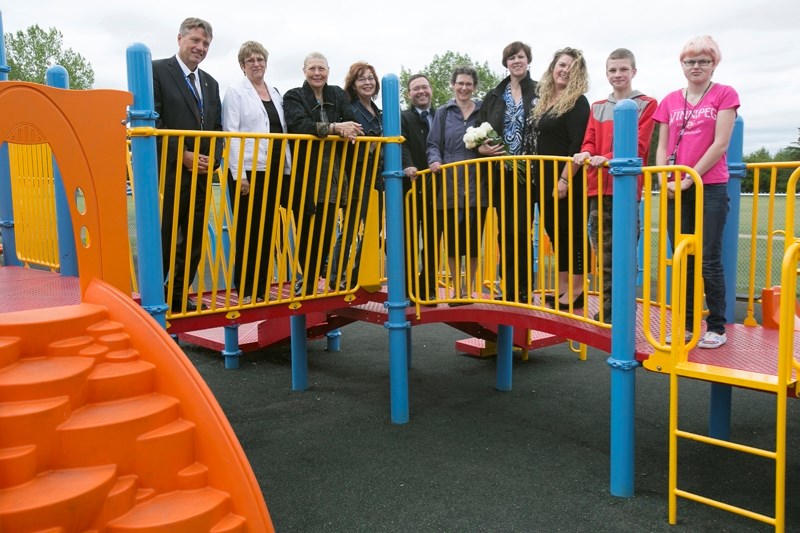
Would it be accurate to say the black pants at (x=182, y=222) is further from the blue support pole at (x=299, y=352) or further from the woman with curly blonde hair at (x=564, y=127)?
the woman with curly blonde hair at (x=564, y=127)

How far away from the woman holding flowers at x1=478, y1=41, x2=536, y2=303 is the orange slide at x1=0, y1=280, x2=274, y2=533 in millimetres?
2438

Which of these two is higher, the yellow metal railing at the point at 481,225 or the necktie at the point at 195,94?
the necktie at the point at 195,94

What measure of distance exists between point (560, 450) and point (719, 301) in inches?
54.8

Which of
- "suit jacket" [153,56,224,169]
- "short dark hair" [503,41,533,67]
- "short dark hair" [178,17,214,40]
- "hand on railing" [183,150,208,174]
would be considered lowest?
"hand on railing" [183,150,208,174]

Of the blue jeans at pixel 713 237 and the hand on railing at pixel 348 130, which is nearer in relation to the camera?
the blue jeans at pixel 713 237

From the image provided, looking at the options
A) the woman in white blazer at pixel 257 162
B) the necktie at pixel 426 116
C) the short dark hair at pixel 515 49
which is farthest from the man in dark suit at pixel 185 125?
the short dark hair at pixel 515 49

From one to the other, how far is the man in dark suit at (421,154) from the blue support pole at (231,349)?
2.41 m

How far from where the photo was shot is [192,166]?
13.3 feet

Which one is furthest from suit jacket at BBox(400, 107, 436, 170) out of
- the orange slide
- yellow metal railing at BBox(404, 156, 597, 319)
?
the orange slide

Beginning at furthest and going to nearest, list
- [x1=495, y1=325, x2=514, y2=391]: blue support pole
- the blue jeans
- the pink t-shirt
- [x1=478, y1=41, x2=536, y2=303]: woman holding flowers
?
[x1=495, y1=325, x2=514, y2=391]: blue support pole → [x1=478, y1=41, x2=536, y2=303]: woman holding flowers → the blue jeans → the pink t-shirt

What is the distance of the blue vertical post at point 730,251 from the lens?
444cm

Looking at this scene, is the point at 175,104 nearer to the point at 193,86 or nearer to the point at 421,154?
the point at 193,86

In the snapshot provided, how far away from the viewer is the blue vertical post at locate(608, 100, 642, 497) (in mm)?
3531

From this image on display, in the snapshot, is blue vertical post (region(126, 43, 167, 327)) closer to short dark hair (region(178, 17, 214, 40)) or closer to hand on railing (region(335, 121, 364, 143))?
short dark hair (region(178, 17, 214, 40))
